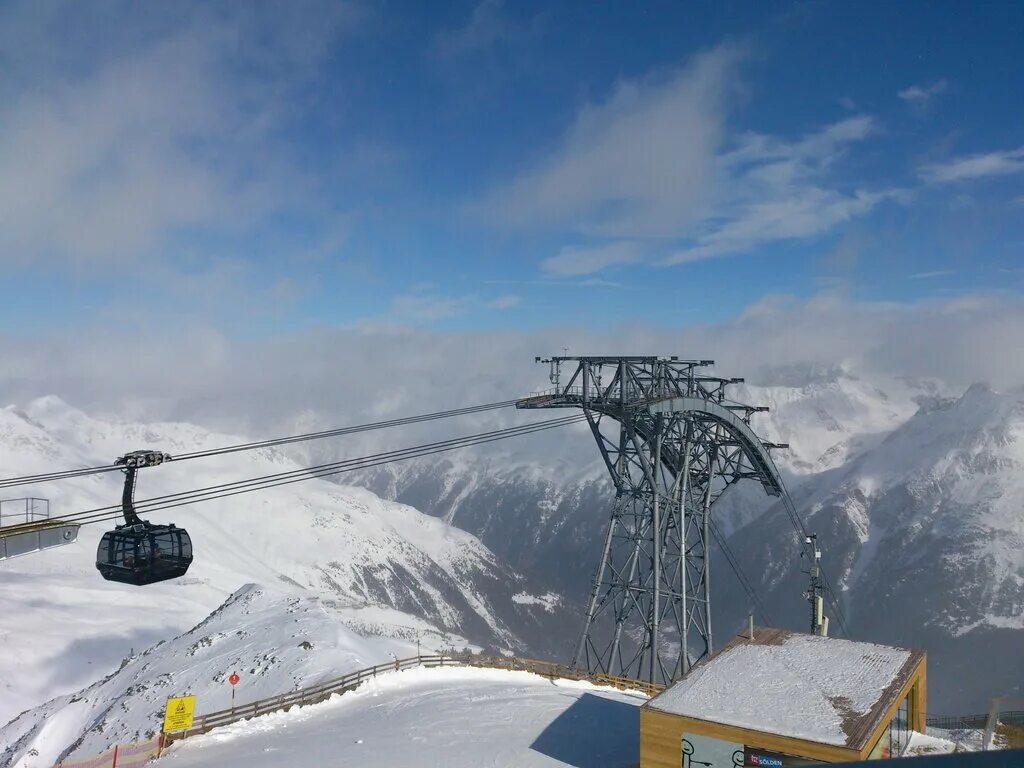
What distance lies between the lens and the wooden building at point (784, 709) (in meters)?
21.7

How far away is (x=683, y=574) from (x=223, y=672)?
25.5 metres

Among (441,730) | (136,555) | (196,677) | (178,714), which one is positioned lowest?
(196,677)

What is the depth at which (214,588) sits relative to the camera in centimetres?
8694

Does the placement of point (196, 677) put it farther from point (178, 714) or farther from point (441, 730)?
point (441, 730)

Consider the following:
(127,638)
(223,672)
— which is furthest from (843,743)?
(127,638)

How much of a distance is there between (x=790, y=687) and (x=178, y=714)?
882 inches

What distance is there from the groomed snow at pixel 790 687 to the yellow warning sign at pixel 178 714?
17546mm

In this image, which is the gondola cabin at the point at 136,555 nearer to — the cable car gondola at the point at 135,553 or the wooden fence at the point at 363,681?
the cable car gondola at the point at 135,553

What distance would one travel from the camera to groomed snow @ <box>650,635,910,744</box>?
22656 mm

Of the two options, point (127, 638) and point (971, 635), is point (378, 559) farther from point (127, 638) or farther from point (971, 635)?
point (971, 635)

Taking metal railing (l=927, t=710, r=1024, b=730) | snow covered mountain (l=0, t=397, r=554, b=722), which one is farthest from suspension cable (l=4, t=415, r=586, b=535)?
snow covered mountain (l=0, t=397, r=554, b=722)

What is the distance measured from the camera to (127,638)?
6253 cm

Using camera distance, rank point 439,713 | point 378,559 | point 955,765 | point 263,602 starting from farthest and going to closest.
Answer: point 378,559 → point 263,602 → point 439,713 → point 955,765

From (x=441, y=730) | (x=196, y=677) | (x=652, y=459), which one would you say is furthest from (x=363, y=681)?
(x=652, y=459)
